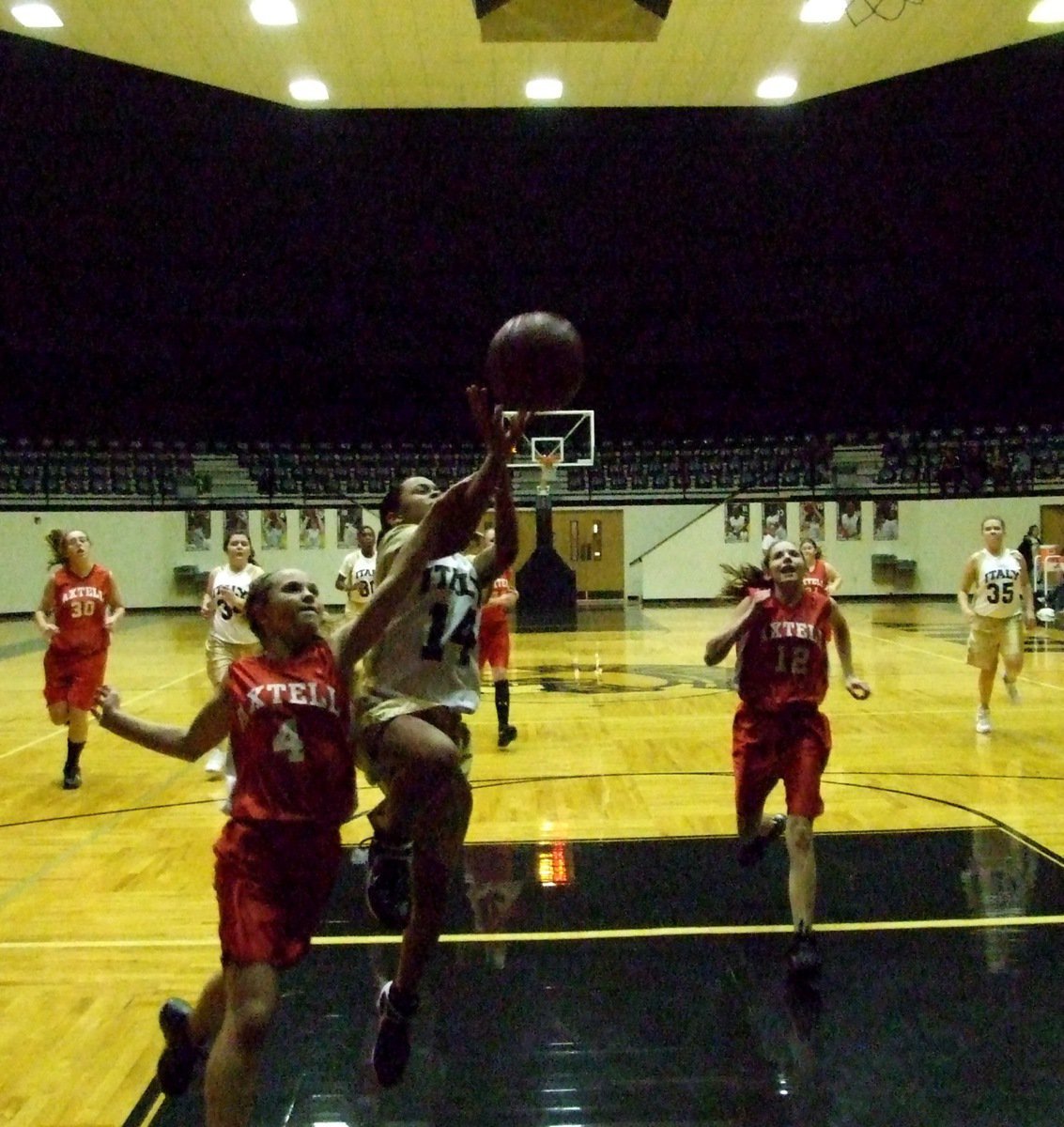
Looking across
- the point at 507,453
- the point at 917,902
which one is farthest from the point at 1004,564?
the point at 507,453

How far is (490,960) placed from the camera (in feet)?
13.2

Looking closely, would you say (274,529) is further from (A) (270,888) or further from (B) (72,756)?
(A) (270,888)

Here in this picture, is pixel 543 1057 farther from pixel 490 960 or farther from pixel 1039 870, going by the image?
pixel 1039 870

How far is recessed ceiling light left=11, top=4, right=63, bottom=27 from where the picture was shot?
9.90m

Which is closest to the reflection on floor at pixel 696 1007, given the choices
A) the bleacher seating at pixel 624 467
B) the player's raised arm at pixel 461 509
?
the player's raised arm at pixel 461 509

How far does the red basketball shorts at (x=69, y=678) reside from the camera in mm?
7391

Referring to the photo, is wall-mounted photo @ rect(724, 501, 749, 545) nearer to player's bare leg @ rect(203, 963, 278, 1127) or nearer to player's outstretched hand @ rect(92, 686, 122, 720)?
player's outstretched hand @ rect(92, 686, 122, 720)

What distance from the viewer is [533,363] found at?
3.31m

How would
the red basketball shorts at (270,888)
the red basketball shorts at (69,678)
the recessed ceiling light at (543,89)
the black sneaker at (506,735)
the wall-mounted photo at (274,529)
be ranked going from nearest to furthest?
the red basketball shorts at (270,888) → the red basketball shorts at (69,678) → the black sneaker at (506,735) → the recessed ceiling light at (543,89) → the wall-mounted photo at (274,529)

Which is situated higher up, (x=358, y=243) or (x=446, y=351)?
(x=358, y=243)

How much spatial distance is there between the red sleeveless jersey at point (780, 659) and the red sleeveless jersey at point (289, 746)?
78.4 inches

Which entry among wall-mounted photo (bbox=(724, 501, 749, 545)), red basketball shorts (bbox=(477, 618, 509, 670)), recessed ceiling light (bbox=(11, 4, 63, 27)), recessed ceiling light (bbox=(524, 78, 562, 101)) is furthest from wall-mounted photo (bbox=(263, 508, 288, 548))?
red basketball shorts (bbox=(477, 618, 509, 670))

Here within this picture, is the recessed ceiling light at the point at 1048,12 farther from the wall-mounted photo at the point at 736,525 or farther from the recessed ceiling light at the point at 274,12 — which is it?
the wall-mounted photo at the point at 736,525

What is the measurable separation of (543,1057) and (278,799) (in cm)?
120
